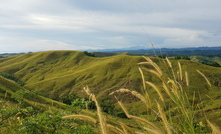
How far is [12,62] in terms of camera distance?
160375mm

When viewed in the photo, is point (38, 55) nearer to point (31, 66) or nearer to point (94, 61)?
point (31, 66)

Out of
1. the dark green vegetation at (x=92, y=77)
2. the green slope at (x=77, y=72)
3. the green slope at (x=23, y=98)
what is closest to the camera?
the green slope at (x=23, y=98)

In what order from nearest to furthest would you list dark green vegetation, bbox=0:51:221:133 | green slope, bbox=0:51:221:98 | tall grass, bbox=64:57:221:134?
tall grass, bbox=64:57:221:134 < dark green vegetation, bbox=0:51:221:133 < green slope, bbox=0:51:221:98

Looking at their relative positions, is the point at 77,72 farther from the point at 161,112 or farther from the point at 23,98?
the point at 161,112

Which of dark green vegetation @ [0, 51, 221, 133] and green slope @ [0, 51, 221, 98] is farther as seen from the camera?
green slope @ [0, 51, 221, 98]

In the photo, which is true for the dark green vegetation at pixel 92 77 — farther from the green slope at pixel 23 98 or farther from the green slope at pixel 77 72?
the green slope at pixel 23 98

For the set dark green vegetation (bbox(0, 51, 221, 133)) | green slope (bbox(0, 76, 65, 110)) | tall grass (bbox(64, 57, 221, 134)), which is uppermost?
tall grass (bbox(64, 57, 221, 134))

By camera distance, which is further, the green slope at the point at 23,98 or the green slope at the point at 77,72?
the green slope at the point at 77,72

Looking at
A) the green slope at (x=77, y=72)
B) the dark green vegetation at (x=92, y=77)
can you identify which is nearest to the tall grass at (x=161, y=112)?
the dark green vegetation at (x=92, y=77)

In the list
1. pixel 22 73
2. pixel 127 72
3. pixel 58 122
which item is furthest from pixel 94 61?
pixel 58 122

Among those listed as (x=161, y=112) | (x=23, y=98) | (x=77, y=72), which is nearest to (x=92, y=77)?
(x=77, y=72)

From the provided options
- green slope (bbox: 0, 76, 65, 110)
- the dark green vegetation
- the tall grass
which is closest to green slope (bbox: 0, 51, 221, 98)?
the dark green vegetation

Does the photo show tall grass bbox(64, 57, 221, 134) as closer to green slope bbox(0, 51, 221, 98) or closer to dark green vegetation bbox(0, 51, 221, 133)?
dark green vegetation bbox(0, 51, 221, 133)

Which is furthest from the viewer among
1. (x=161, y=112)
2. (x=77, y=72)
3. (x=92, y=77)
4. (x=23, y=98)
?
(x=77, y=72)
